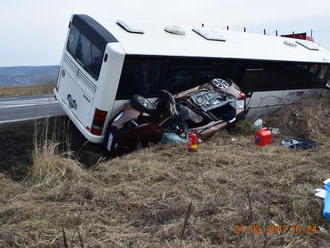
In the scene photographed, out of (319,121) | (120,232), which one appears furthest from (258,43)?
(120,232)

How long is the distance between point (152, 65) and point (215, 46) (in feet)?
6.13

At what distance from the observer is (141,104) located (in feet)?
18.6

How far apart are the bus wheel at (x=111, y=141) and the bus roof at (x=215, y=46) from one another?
1367 mm

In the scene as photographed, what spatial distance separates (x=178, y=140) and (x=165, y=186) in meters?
2.03

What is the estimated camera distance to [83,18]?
6.28 metres

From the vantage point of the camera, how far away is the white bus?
561cm

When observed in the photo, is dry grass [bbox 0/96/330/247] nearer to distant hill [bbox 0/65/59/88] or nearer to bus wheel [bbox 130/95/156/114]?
bus wheel [bbox 130/95/156/114]

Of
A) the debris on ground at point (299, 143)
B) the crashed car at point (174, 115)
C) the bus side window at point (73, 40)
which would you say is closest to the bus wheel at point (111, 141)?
the crashed car at point (174, 115)

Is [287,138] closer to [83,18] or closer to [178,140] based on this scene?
[178,140]

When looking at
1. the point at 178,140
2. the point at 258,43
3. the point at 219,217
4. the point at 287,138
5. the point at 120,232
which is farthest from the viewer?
the point at 258,43

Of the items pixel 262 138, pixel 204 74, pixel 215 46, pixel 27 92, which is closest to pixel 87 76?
pixel 204 74

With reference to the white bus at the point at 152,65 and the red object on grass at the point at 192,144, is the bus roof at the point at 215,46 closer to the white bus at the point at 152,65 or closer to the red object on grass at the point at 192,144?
the white bus at the point at 152,65

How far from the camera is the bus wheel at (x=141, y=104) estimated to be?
18.5 ft
